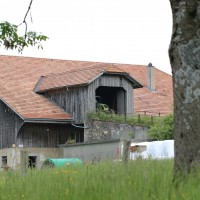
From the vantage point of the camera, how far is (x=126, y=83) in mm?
42156

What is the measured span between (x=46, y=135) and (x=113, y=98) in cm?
569

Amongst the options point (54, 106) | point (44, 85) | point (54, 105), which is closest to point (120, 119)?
point (54, 106)

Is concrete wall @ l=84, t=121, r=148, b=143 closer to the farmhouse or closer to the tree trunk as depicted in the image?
the farmhouse

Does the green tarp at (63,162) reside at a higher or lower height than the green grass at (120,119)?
lower

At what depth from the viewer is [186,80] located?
777cm

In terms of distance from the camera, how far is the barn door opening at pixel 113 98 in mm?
42656

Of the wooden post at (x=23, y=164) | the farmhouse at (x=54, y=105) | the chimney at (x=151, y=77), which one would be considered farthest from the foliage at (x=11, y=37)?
the chimney at (x=151, y=77)

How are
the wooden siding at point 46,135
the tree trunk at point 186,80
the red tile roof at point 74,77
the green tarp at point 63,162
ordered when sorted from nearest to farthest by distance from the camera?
the tree trunk at point 186,80 → the green tarp at point 63,162 → the wooden siding at point 46,135 → the red tile roof at point 74,77

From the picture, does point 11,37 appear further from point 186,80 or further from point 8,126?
point 8,126

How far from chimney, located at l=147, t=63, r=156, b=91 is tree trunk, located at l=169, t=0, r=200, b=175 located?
4313cm

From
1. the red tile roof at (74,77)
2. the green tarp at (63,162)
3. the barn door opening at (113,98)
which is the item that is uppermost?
the red tile roof at (74,77)

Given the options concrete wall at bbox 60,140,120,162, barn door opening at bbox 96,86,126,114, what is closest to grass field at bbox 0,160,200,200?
concrete wall at bbox 60,140,120,162

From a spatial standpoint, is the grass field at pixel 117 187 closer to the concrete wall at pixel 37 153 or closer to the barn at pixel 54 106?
the barn at pixel 54 106

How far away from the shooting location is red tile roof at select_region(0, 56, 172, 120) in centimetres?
4059
